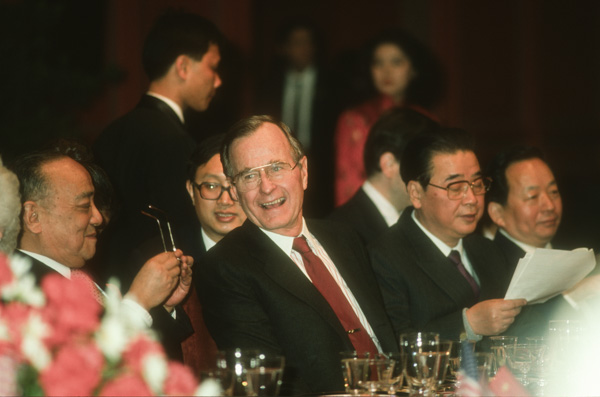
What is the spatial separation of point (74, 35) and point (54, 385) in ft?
16.4

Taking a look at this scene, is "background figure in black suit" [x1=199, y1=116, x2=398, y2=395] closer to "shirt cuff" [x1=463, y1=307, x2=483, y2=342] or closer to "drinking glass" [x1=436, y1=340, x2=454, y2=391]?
"shirt cuff" [x1=463, y1=307, x2=483, y2=342]

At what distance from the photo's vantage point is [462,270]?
3.11 m

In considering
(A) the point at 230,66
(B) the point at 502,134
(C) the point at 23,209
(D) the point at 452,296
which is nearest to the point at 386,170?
(D) the point at 452,296

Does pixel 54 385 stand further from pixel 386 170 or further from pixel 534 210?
pixel 386 170

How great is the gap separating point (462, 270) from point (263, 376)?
1.60 meters

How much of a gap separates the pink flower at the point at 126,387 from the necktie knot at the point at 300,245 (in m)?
1.42

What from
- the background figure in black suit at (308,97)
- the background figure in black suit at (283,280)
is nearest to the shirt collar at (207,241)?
the background figure in black suit at (283,280)

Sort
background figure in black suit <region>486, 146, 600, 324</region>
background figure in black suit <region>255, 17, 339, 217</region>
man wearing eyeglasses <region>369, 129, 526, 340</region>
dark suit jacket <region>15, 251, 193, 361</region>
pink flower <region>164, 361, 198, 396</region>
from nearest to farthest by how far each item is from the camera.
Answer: pink flower <region>164, 361, 198, 396</region>
dark suit jacket <region>15, 251, 193, 361</region>
man wearing eyeglasses <region>369, 129, 526, 340</region>
background figure in black suit <region>486, 146, 600, 324</region>
background figure in black suit <region>255, 17, 339, 217</region>

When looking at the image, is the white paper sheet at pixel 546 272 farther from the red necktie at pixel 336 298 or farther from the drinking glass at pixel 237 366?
the drinking glass at pixel 237 366

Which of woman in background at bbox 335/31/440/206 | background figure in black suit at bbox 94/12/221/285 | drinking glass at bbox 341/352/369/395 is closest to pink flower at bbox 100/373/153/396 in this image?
drinking glass at bbox 341/352/369/395

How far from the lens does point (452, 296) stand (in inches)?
117

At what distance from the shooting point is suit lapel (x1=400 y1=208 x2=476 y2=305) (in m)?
2.97

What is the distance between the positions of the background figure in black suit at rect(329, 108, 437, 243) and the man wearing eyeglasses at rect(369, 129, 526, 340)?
645 millimetres

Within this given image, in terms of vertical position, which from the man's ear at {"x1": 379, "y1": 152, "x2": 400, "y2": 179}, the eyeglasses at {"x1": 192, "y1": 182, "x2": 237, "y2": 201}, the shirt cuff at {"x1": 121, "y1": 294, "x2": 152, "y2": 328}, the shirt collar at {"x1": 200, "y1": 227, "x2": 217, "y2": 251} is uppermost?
the man's ear at {"x1": 379, "y1": 152, "x2": 400, "y2": 179}
